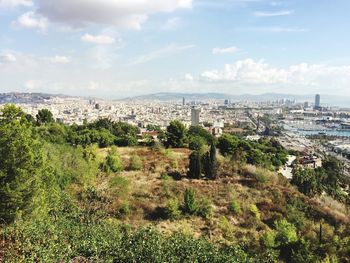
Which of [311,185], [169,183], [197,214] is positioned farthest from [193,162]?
[311,185]

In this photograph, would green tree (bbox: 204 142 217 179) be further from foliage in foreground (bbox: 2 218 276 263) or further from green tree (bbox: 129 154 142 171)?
foliage in foreground (bbox: 2 218 276 263)

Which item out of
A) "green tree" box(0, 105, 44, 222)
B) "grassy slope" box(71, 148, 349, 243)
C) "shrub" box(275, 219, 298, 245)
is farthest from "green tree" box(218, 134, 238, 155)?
"green tree" box(0, 105, 44, 222)

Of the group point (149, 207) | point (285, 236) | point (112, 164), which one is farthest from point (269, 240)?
point (112, 164)

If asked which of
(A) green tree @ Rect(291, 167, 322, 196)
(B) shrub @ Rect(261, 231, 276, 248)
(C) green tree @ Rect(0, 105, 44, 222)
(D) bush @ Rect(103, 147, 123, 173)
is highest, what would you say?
(C) green tree @ Rect(0, 105, 44, 222)

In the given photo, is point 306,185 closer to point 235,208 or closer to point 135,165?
point 235,208

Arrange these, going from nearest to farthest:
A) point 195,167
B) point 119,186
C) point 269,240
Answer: point 269,240
point 119,186
point 195,167

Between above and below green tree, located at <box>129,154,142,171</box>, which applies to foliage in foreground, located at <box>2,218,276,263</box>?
above

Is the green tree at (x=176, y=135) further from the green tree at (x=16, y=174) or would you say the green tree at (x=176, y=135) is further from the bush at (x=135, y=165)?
the green tree at (x=16, y=174)
